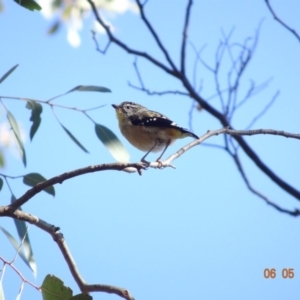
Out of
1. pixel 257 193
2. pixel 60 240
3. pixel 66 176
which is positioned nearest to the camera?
pixel 66 176

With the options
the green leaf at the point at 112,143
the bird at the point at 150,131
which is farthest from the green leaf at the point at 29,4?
the bird at the point at 150,131

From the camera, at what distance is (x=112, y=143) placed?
2.08 meters

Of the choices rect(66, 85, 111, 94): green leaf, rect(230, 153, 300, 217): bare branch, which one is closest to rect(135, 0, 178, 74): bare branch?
rect(230, 153, 300, 217): bare branch

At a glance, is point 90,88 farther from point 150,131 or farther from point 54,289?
point 54,289

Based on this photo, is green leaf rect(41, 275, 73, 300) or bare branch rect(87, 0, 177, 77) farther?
bare branch rect(87, 0, 177, 77)

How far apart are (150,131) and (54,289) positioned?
4.32 feet

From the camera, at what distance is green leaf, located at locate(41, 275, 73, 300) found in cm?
155

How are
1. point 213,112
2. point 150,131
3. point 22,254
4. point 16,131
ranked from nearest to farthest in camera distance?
point 22,254 < point 16,131 < point 150,131 < point 213,112

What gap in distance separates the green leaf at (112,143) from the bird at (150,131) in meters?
0.49

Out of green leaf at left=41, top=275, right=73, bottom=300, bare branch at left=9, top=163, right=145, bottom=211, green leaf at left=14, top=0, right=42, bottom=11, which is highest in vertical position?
green leaf at left=14, top=0, right=42, bottom=11

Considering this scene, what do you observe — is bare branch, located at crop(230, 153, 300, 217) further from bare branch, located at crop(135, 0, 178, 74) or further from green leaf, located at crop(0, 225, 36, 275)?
green leaf, located at crop(0, 225, 36, 275)

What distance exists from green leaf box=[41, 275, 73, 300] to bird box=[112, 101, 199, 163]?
42.3 inches

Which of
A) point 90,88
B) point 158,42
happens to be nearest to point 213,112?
point 158,42

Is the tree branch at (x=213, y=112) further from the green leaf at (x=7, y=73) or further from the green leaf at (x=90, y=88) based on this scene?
the green leaf at (x=7, y=73)
